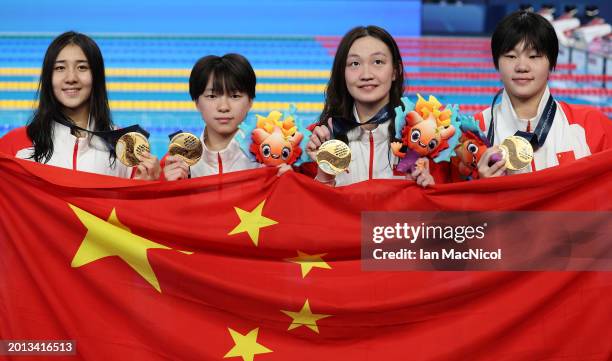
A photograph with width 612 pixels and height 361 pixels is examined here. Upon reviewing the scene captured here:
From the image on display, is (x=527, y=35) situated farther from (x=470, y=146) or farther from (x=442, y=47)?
(x=442, y=47)

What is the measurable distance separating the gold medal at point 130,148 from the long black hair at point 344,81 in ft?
2.12

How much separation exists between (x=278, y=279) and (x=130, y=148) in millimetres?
636

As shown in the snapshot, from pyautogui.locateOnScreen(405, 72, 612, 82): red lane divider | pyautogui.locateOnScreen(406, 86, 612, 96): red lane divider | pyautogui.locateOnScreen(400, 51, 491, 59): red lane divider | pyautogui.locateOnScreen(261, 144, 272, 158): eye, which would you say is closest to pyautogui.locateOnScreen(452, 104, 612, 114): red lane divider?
pyautogui.locateOnScreen(406, 86, 612, 96): red lane divider

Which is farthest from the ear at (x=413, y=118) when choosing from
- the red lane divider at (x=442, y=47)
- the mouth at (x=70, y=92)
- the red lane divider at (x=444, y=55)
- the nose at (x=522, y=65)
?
the red lane divider at (x=442, y=47)

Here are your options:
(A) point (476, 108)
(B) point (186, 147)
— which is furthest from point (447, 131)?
(A) point (476, 108)

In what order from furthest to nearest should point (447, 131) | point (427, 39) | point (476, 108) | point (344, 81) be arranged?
point (427, 39) < point (476, 108) < point (344, 81) < point (447, 131)

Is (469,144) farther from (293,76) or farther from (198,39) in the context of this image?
(198,39)

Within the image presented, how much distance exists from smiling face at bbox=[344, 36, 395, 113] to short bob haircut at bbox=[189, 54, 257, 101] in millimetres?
361

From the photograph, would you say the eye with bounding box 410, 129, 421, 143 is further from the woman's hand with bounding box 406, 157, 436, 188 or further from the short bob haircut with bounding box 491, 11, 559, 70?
the short bob haircut with bounding box 491, 11, 559, 70

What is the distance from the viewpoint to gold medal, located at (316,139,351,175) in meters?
2.57

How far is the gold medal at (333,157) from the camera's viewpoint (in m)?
2.57

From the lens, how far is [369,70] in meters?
2.90

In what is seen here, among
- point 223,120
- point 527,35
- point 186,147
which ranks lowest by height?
point 186,147

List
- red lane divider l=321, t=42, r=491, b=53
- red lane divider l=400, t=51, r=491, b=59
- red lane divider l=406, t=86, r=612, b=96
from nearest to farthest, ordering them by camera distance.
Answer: red lane divider l=406, t=86, r=612, b=96
red lane divider l=400, t=51, r=491, b=59
red lane divider l=321, t=42, r=491, b=53
